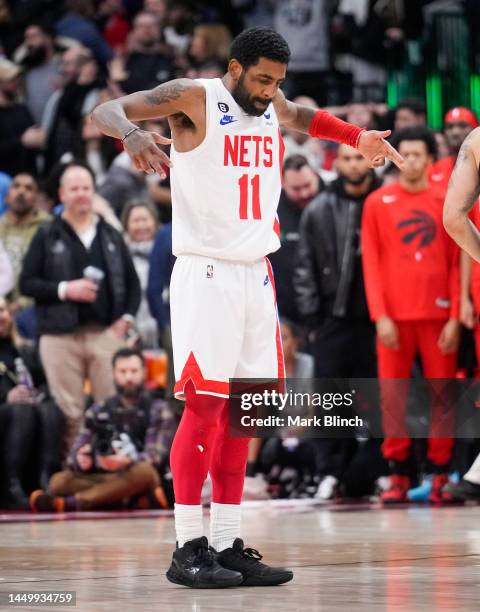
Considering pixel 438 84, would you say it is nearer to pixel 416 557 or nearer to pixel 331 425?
pixel 331 425

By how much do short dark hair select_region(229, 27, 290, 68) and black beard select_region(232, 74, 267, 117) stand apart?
0.30 ft

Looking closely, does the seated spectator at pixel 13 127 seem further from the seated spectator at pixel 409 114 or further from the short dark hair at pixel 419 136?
the short dark hair at pixel 419 136

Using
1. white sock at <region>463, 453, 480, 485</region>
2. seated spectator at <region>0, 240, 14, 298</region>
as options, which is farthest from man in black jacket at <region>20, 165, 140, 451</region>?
white sock at <region>463, 453, 480, 485</region>

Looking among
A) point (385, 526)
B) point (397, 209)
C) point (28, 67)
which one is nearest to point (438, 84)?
point (28, 67)

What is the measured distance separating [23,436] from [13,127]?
5372 mm

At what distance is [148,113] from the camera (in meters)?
5.58

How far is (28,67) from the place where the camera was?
50.9 ft

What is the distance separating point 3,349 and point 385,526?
12.5 feet

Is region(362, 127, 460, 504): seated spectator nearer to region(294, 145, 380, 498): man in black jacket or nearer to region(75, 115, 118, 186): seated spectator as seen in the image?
region(294, 145, 380, 498): man in black jacket

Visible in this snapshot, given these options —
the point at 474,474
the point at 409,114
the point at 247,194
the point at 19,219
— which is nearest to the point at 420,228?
the point at 474,474

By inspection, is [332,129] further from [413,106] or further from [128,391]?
[413,106]

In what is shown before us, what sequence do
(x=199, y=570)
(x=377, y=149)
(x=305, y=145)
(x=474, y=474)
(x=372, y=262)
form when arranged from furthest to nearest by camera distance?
(x=305, y=145), (x=372, y=262), (x=474, y=474), (x=377, y=149), (x=199, y=570)

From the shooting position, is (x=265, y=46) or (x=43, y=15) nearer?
(x=265, y=46)

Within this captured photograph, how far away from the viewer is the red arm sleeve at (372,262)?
10102mm
